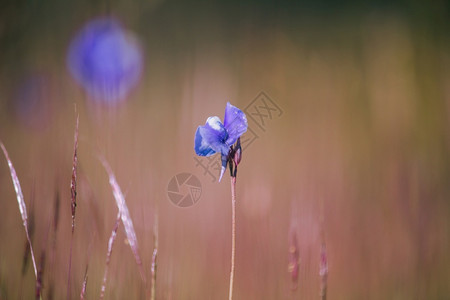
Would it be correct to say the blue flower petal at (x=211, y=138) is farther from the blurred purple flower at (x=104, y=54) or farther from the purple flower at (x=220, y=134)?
the blurred purple flower at (x=104, y=54)

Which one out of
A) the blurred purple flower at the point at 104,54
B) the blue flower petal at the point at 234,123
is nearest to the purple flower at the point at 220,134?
the blue flower petal at the point at 234,123

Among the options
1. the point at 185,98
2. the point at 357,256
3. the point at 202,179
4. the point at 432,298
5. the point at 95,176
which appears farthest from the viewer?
the point at 185,98

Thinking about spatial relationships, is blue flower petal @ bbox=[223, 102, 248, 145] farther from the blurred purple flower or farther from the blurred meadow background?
the blurred purple flower

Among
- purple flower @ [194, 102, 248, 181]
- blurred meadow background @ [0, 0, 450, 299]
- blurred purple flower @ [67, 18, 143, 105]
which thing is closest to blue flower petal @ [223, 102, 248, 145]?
purple flower @ [194, 102, 248, 181]

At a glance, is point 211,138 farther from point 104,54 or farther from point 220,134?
point 104,54

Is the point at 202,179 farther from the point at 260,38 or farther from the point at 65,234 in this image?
the point at 260,38

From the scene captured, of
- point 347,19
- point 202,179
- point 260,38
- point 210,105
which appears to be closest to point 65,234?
point 202,179

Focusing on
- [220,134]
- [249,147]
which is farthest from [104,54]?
[220,134]
